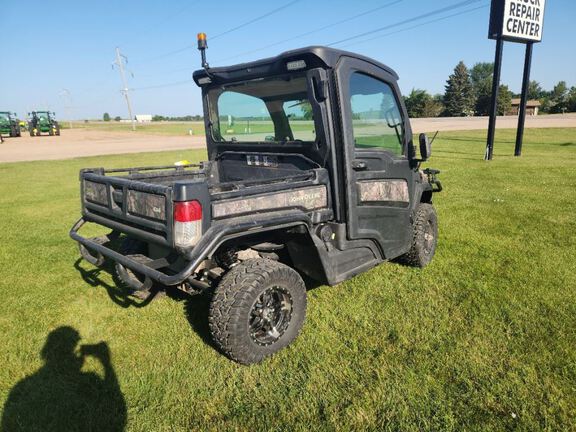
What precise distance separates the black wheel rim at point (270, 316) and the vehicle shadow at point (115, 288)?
1024 millimetres

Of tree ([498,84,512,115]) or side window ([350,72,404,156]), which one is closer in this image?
side window ([350,72,404,156])

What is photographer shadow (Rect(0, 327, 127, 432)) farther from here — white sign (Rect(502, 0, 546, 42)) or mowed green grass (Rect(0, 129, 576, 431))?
white sign (Rect(502, 0, 546, 42))

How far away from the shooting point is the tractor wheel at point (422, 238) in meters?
4.38

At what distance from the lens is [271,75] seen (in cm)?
340

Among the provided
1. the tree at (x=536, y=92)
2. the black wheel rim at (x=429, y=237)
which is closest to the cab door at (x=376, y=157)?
the black wheel rim at (x=429, y=237)

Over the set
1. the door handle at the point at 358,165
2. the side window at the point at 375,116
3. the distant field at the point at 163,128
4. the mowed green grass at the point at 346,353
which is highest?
the side window at the point at 375,116

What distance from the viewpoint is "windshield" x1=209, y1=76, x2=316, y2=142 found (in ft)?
11.3

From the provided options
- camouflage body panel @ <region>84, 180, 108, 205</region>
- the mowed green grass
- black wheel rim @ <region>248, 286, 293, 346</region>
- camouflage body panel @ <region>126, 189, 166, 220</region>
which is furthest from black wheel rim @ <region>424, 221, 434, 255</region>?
camouflage body panel @ <region>84, 180, 108, 205</region>

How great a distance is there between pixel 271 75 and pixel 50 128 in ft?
140

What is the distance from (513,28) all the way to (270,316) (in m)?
15.2

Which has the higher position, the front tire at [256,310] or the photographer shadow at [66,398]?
the front tire at [256,310]

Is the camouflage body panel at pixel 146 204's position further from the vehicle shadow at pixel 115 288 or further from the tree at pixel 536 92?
the tree at pixel 536 92

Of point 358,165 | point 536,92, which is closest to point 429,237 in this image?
point 358,165

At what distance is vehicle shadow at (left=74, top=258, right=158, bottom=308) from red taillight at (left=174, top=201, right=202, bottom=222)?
120 centimetres
